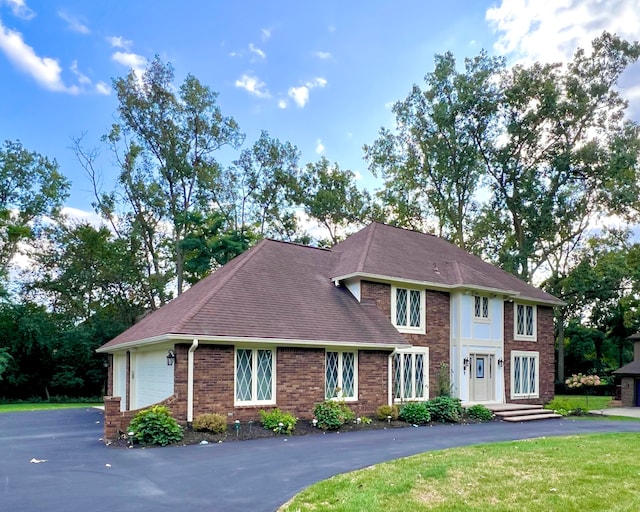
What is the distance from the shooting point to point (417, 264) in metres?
20.4

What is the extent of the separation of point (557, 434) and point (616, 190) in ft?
70.5

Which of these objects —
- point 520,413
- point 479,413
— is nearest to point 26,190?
point 479,413

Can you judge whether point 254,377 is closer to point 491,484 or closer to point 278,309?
point 278,309

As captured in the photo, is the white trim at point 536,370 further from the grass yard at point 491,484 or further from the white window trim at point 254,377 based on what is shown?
the grass yard at point 491,484

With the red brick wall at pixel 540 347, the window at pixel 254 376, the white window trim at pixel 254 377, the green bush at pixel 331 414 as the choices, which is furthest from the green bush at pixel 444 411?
the red brick wall at pixel 540 347

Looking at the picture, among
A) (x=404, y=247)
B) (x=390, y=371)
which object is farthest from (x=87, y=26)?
(x=390, y=371)

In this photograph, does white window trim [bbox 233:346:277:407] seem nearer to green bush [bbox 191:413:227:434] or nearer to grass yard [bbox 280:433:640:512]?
green bush [bbox 191:413:227:434]

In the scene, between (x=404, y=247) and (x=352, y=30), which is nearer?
(x=352, y=30)

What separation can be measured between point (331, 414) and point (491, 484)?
25.0 ft

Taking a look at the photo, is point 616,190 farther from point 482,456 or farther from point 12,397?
point 12,397

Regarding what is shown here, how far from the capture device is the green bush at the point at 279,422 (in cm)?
1332

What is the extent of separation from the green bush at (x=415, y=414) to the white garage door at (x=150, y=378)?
692cm

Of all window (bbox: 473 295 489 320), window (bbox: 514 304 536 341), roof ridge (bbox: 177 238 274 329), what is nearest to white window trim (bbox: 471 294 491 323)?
window (bbox: 473 295 489 320)

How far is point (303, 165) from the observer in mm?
37500
